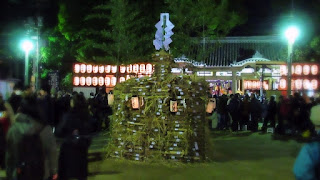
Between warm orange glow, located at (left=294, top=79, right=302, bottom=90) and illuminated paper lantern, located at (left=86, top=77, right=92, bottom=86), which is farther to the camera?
illuminated paper lantern, located at (left=86, top=77, right=92, bottom=86)

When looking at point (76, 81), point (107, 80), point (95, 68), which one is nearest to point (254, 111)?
point (107, 80)

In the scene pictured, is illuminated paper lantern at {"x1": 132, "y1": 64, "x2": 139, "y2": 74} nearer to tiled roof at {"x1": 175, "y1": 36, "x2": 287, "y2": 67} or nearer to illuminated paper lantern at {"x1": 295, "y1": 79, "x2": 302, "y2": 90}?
illuminated paper lantern at {"x1": 295, "y1": 79, "x2": 302, "y2": 90}

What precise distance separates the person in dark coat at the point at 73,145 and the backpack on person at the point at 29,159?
57.1 inches

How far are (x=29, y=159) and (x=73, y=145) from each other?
1.53 meters

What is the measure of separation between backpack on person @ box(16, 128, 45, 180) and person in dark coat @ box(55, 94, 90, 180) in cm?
145

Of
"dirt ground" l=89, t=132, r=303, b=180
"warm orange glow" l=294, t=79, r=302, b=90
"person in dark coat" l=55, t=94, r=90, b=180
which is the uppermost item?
"warm orange glow" l=294, t=79, r=302, b=90

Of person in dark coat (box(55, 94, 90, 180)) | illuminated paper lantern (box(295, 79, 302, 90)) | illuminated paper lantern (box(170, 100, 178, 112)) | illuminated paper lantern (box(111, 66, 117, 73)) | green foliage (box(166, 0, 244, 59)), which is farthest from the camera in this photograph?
illuminated paper lantern (box(111, 66, 117, 73))

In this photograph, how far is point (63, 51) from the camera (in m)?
29.1

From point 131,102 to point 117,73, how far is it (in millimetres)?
15751

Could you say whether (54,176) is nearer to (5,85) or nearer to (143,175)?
(143,175)

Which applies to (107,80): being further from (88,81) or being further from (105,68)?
(88,81)

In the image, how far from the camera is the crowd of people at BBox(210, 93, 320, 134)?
15547mm

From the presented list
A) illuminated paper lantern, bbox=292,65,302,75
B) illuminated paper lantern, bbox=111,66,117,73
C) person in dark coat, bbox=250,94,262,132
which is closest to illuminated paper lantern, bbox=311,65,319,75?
illuminated paper lantern, bbox=292,65,302,75

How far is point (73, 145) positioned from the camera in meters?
6.43
